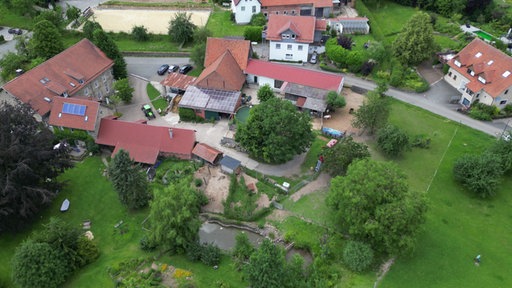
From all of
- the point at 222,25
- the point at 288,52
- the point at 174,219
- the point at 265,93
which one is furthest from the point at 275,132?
the point at 222,25

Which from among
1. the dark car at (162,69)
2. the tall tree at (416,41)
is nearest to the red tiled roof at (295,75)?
the tall tree at (416,41)

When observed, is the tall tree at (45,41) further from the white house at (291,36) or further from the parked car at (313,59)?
the parked car at (313,59)

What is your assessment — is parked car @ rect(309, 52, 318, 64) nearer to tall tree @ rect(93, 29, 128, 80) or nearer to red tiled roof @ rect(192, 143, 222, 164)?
red tiled roof @ rect(192, 143, 222, 164)

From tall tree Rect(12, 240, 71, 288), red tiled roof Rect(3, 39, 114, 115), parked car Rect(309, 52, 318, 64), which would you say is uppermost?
red tiled roof Rect(3, 39, 114, 115)

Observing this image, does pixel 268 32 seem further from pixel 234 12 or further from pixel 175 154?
pixel 175 154

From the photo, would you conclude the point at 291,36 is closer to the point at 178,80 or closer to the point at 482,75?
the point at 178,80

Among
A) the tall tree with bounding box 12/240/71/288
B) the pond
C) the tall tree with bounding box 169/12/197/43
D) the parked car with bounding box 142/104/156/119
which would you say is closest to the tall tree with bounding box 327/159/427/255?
the pond

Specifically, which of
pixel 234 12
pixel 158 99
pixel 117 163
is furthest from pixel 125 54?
pixel 117 163
